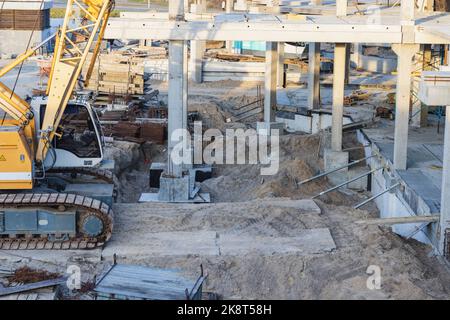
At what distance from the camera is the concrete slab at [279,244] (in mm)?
16219

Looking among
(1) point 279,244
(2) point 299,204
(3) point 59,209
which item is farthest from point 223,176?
(3) point 59,209

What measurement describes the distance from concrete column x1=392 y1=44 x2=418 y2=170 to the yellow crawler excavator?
22.0 ft

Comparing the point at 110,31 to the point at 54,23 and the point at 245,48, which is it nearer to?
the point at 245,48

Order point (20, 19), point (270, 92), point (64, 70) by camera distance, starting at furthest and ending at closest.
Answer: point (20, 19) < point (270, 92) < point (64, 70)

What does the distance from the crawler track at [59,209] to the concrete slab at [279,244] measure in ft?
6.84

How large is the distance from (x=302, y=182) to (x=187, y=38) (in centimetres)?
443

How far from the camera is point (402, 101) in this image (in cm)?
2150

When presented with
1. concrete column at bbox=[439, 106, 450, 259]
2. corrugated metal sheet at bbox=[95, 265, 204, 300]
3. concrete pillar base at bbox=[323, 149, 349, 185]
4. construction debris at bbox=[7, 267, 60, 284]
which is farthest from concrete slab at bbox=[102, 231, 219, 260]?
concrete pillar base at bbox=[323, 149, 349, 185]

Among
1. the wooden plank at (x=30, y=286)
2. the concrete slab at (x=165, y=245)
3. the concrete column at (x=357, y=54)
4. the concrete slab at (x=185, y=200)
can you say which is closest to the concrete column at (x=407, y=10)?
the concrete slab at (x=185, y=200)

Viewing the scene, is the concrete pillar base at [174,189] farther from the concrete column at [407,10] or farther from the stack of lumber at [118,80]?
the stack of lumber at [118,80]

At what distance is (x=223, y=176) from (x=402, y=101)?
16.8 feet

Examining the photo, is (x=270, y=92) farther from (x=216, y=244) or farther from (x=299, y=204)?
(x=216, y=244)

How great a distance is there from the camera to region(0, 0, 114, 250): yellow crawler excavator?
55.0 feet

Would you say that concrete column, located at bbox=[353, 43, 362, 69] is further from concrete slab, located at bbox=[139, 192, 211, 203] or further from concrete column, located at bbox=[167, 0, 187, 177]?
concrete column, located at bbox=[167, 0, 187, 177]
